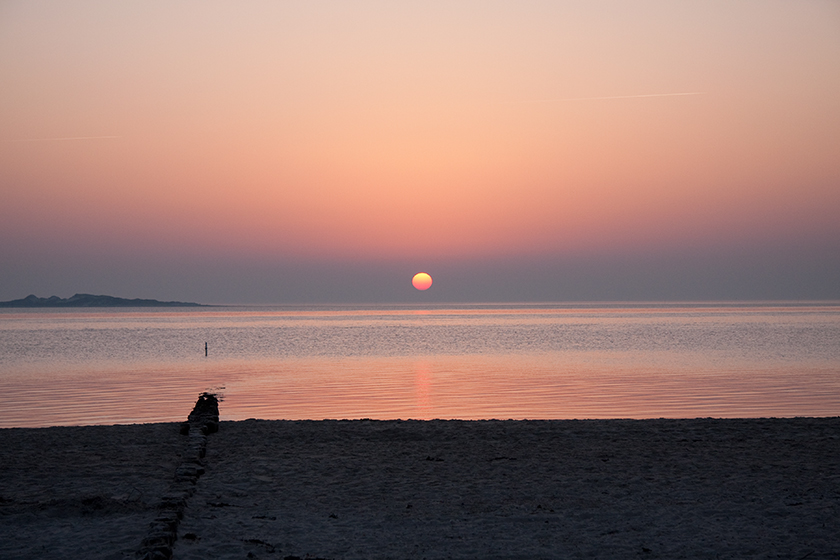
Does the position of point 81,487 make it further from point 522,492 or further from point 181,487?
point 522,492

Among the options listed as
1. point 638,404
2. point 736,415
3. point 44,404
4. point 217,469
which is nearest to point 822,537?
point 217,469

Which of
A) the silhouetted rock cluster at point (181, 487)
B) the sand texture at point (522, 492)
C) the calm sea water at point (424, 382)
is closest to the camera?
the silhouetted rock cluster at point (181, 487)

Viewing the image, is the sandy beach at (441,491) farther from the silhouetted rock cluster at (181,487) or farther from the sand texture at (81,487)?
the silhouetted rock cluster at (181,487)

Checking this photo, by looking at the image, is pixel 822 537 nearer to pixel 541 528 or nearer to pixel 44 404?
pixel 541 528

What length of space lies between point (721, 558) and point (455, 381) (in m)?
25.2

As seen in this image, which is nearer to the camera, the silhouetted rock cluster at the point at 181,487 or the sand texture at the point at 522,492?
the silhouetted rock cluster at the point at 181,487

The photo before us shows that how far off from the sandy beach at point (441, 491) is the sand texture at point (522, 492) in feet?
0.13

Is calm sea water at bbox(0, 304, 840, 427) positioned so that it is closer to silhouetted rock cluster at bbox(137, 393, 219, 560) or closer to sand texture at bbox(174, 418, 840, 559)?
silhouetted rock cluster at bbox(137, 393, 219, 560)

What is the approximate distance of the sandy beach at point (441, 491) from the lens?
Answer: 29.2ft

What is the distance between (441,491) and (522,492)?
127cm

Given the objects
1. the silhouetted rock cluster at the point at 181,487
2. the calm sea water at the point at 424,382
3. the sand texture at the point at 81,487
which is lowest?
the calm sea water at the point at 424,382

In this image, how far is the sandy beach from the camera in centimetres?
889

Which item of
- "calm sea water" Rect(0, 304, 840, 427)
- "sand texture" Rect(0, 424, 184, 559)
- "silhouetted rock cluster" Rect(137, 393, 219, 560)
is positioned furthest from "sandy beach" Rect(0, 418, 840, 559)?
"calm sea water" Rect(0, 304, 840, 427)

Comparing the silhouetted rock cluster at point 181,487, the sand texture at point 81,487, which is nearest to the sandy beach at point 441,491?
the sand texture at point 81,487
